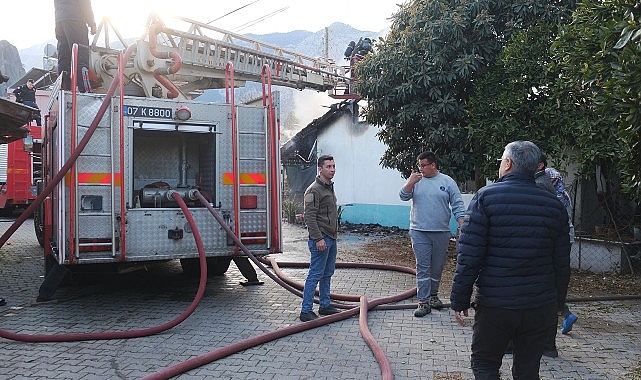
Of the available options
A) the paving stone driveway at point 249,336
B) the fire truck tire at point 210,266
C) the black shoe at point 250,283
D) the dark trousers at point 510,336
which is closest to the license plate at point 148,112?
the paving stone driveway at point 249,336

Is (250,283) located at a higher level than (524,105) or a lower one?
lower

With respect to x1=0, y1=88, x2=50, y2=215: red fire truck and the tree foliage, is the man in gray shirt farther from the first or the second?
x1=0, y1=88, x2=50, y2=215: red fire truck

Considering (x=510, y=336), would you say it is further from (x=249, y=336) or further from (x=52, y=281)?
(x=52, y=281)

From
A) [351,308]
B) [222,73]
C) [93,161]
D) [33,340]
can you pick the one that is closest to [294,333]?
[351,308]

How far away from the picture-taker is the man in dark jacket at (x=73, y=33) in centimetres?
740

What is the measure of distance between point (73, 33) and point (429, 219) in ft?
17.2

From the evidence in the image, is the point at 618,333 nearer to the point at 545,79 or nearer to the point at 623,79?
the point at 623,79

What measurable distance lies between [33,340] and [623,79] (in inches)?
208

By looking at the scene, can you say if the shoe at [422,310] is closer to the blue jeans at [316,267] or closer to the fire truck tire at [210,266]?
the blue jeans at [316,267]

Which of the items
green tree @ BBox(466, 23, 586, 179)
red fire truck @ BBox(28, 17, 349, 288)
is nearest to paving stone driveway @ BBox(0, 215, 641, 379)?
red fire truck @ BBox(28, 17, 349, 288)

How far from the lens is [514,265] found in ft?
10.2

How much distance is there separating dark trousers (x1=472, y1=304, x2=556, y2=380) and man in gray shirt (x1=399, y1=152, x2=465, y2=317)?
9.27 feet

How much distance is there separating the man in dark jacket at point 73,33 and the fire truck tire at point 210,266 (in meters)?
2.76

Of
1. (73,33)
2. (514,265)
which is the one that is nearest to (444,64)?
(73,33)
